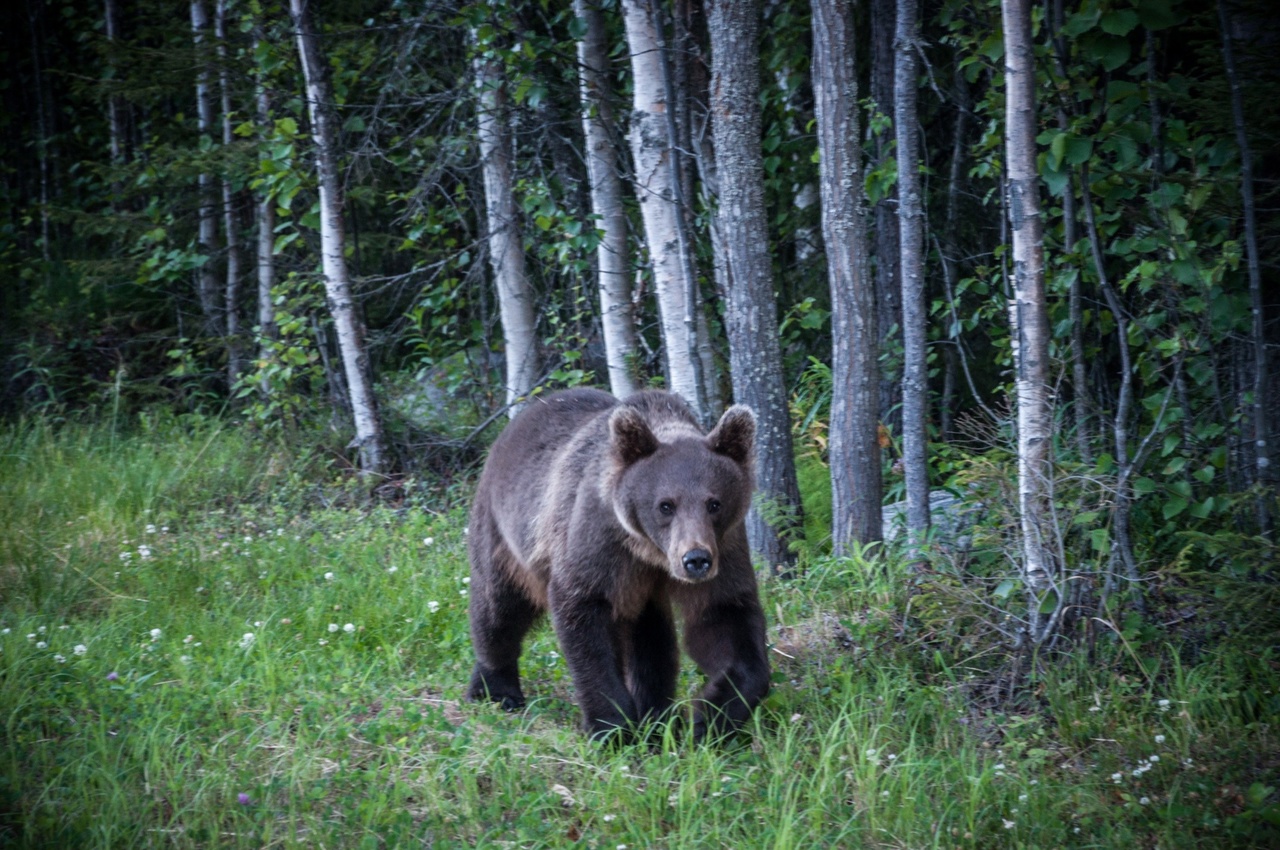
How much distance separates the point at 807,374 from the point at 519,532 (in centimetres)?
414

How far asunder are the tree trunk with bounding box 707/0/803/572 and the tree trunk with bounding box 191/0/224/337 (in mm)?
6020

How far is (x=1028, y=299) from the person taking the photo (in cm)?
485

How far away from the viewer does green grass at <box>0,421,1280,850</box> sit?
12.6ft

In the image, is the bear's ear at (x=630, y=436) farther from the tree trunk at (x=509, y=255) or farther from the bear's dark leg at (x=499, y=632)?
the tree trunk at (x=509, y=255)

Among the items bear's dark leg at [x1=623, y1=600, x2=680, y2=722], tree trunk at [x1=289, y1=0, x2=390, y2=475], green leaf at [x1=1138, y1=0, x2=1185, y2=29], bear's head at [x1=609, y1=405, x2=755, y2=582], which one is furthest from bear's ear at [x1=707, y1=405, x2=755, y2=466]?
tree trunk at [x1=289, y1=0, x2=390, y2=475]

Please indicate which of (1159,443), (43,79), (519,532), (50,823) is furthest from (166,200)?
(1159,443)

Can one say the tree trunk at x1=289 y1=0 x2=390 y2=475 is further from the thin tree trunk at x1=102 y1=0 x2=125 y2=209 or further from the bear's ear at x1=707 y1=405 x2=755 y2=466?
the bear's ear at x1=707 y1=405 x2=755 y2=466

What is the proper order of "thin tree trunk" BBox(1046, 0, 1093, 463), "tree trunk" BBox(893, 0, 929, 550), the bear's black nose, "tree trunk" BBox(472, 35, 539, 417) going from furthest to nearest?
1. "tree trunk" BBox(472, 35, 539, 417)
2. "tree trunk" BBox(893, 0, 929, 550)
3. "thin tree trunk" BBox(1046, 0, 1093, 463)
4. the bear's black nose

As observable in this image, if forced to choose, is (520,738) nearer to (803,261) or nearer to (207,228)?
(803,261)

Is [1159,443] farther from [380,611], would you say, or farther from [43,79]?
[43,79]

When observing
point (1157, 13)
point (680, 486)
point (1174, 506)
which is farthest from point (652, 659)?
point (1157, 13)

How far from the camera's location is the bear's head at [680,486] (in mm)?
4359

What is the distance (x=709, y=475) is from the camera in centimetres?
458

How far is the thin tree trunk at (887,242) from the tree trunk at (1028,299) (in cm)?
257
